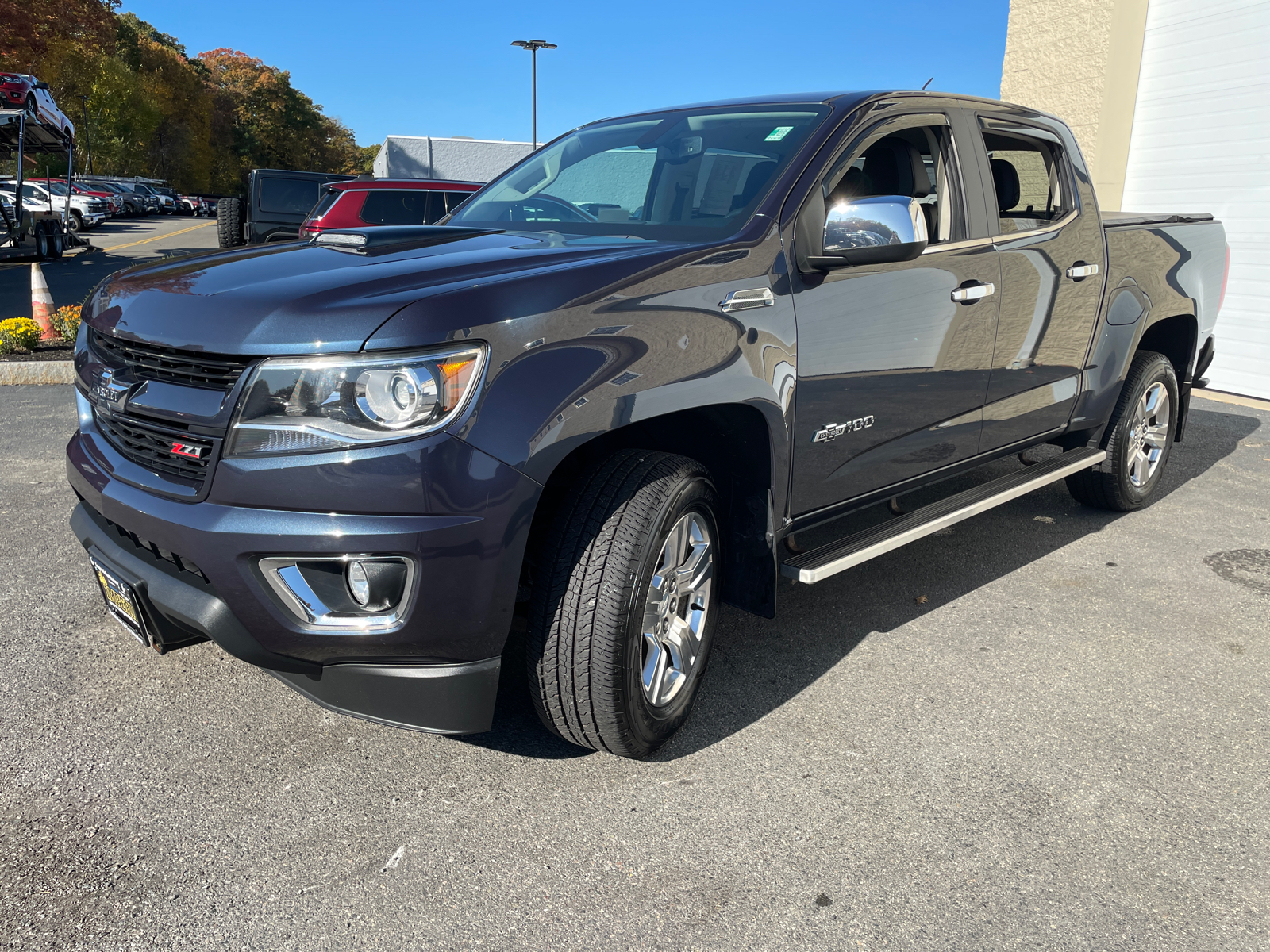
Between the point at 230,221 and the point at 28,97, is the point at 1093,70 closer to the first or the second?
the point at 230,221

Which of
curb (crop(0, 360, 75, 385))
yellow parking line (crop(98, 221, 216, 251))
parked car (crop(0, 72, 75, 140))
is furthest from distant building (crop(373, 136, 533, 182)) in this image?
curb (crop(0, 360, 75, 385))

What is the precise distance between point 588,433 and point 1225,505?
4.52m

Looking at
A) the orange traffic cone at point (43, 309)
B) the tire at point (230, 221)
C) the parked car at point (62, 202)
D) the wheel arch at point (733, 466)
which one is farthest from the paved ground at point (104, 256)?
the wheel arch at point (733, 466)

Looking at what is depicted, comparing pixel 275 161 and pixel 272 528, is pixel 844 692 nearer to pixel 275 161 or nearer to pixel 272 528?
pixel 272 528

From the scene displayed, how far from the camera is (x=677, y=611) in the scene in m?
2.73

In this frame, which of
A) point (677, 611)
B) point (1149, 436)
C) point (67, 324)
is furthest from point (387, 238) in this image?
point (67, 324)

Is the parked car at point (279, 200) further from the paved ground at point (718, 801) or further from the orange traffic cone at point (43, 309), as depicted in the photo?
the paved ground at point (718, 801)

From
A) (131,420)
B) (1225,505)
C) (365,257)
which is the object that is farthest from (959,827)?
(1225,505)

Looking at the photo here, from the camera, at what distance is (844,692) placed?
309cm

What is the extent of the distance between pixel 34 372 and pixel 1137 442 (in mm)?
8013

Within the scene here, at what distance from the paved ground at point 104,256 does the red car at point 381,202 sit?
246cm

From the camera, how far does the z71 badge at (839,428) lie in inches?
115

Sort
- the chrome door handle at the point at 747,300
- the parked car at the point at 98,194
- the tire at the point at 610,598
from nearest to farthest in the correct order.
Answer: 1. the tire at the point at 610,598
2. the chrome door handle at the point at 747,300
3. the parked car at the point at 98,194

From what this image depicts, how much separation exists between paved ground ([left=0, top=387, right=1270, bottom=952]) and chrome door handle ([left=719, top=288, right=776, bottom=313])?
1215 mm
